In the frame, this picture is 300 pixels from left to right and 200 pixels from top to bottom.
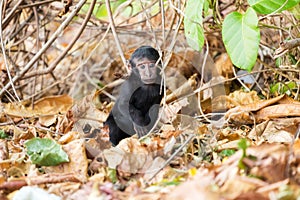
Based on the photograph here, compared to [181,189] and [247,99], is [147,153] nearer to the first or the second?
[181,189]

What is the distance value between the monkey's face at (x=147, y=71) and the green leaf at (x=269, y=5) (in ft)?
2.31

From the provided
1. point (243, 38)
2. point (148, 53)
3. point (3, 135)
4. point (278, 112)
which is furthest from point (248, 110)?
point (3, 135)

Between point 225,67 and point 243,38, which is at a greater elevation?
point 243,38

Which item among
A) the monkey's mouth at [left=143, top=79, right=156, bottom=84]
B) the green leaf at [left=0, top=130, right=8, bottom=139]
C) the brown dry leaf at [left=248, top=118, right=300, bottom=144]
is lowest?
the brown dry leaf at [left=248, top=118, right=300, bottom=144]

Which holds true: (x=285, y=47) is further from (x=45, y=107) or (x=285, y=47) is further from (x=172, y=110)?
(x=45, y=107)

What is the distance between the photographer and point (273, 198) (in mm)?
1399

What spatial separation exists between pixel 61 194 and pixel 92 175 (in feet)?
1.11

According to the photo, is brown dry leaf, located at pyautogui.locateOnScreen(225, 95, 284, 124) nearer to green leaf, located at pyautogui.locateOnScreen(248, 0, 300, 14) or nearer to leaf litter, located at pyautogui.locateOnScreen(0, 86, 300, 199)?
leaf litter, located at pyautogui.locateOnScreen(0, 86, 300, 199)

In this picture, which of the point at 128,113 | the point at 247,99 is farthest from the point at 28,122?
the point at 247,99

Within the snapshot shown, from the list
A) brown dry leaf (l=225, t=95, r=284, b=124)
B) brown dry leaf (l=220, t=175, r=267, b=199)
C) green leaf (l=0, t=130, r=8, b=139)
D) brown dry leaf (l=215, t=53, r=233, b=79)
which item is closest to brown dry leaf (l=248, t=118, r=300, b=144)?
brown dry leaf (l=225, t=95, r=284, b=124)

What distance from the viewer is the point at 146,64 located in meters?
2.75

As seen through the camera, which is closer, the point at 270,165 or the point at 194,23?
the point at 270,165

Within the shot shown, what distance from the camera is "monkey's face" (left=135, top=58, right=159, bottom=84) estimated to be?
2.76m

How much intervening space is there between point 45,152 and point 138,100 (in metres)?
0.83
